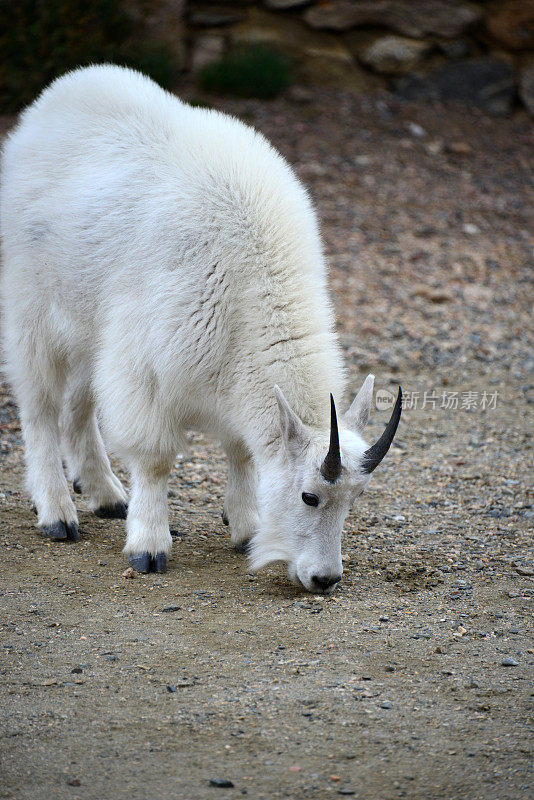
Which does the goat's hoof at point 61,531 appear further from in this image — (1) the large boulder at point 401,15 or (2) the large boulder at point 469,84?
(2) the large boulder at point 469,84

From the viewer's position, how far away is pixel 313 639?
4.15 metres

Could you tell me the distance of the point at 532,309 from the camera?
31.9 feet

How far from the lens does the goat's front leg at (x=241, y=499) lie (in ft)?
17.1

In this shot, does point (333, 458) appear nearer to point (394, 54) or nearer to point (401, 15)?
point (394, 54)

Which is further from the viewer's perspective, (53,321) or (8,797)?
(53,321)

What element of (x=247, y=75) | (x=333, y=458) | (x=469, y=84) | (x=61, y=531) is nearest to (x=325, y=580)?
(x=333, y=458)

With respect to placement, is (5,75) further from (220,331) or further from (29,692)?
(29,692)

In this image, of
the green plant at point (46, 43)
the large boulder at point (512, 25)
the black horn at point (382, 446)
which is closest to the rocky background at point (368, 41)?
the large boulder at point (512, 25)

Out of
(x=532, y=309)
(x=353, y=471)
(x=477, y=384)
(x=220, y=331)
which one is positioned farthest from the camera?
(x=532, y=309)

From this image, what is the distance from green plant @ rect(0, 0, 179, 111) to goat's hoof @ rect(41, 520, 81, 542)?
25.8 feet

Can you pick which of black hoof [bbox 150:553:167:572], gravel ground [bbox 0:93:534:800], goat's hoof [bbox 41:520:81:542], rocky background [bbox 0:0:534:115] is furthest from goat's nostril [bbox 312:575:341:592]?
rocky background [bbox 0:0:534:115]

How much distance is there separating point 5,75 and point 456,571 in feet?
31.6

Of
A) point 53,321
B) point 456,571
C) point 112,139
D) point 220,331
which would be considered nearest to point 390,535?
point 456,571

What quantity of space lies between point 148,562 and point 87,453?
3.69 ft
